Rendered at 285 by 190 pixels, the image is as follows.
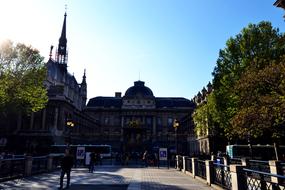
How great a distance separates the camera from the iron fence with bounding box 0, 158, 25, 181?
1802cm

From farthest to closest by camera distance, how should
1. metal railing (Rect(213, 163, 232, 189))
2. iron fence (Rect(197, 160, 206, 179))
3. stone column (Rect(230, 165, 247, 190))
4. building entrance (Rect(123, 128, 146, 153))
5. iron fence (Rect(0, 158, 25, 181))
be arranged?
building entrance (Rect(123, 128, 146, 153)) < iron fence (Rect(197, 160, 206, 179)) < iron fence (Rect(0, 158, 25, 181)) < metal railing (Rect(213, 163, 232, 189)) < stone column (Rect(230, 165, 247, 190))

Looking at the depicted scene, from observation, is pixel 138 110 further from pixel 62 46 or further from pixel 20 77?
pixel 20 77

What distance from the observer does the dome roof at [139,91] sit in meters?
104

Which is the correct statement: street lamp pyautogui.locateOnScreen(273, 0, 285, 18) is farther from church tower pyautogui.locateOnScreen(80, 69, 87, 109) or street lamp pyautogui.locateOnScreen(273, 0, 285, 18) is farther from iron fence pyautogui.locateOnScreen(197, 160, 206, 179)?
church tower pyautogui.locateOnScreen(80, 69, 87, 109)

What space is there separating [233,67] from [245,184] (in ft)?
75.9

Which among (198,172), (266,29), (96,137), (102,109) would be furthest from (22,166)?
(102,109)

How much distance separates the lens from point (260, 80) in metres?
24.8

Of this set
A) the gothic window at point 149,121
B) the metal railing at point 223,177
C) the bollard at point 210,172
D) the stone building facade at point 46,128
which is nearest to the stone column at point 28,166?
the bollard at point 210,172

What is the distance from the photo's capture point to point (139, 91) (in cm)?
10494

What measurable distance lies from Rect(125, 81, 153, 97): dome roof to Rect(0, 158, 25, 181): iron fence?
83.8 metres

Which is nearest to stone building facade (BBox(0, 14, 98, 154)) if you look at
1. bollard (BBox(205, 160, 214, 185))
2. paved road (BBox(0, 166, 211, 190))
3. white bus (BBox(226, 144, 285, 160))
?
white bus (BBox(226, 144, 285, 160))

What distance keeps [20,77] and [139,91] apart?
71545 millimetres

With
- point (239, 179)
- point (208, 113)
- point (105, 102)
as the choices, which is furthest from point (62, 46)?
point (239, 179)

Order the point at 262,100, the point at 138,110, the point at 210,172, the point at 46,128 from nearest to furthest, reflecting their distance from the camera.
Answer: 1. the point at 210,172
2. the point at 262,100
3. the point at 46,128
4. the point at 138,110
